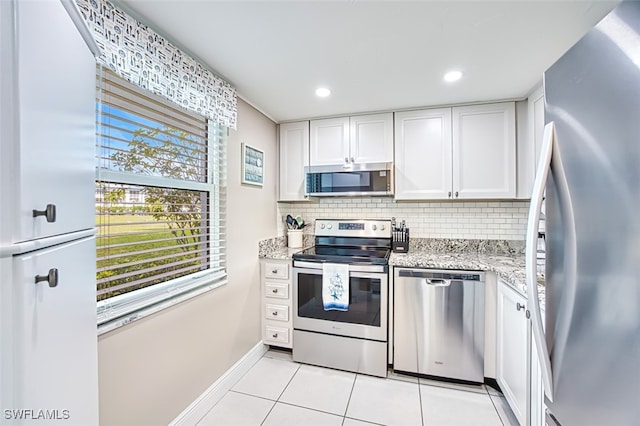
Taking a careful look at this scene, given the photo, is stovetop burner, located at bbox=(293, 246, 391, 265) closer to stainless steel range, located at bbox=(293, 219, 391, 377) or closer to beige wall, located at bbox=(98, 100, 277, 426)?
stainless steel range, located at bbox=(293, 219, 391, 377)

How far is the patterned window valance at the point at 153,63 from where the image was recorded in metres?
1.19

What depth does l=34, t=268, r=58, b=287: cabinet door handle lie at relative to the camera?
0.60 meters

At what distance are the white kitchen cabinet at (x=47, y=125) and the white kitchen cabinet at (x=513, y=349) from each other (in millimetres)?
2012

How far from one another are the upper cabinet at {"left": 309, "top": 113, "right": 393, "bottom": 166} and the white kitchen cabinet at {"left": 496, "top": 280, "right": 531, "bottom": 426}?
58.0 inches

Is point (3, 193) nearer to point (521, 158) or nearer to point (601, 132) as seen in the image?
point (601, 132)

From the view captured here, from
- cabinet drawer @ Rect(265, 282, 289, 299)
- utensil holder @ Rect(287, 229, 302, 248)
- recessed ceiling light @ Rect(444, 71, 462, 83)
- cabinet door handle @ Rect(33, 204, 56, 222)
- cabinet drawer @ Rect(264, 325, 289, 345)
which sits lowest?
cabinet drawer @ Rect(264, 325, 289, 345)

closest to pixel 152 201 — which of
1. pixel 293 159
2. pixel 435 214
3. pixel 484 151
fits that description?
pixel 293 159

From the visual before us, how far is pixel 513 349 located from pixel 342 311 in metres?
1.16

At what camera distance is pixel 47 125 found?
2.12ft

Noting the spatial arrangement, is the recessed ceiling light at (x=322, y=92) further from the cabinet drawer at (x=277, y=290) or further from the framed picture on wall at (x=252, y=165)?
the cabinet drawer at (x=277, y=290)

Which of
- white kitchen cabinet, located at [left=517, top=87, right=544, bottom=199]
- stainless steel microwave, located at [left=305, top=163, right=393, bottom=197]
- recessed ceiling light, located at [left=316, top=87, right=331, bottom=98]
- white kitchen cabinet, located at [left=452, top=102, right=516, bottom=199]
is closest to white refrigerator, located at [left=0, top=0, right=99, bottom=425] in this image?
recessed ceiling light, located at [left=316, top=87, right=331, bottom=98]

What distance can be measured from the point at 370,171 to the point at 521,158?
1.25 m

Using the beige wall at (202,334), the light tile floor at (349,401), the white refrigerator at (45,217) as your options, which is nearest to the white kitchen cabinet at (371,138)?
the beige wall at (202,334)

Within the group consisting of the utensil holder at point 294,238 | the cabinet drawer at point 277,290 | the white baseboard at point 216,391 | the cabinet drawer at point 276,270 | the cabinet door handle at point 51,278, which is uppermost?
the cabinet door handle at point 51,278
